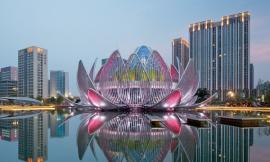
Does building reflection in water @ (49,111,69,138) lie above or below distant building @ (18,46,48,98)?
below

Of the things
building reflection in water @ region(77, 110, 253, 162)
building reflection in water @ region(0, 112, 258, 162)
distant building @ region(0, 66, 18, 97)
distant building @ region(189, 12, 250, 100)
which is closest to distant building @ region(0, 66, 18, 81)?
distant building @ region(0, 66, 18, 97)

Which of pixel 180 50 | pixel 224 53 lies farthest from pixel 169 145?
pixel 180 50

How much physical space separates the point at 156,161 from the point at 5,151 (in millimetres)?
6168

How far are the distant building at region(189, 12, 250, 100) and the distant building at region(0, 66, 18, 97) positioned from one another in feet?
226

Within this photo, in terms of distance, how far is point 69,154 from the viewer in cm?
1129

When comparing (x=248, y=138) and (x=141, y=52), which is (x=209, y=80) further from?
(x=248, y=138)

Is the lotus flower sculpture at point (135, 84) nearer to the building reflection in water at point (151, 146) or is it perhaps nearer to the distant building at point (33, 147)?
the distant building at point (33, 147)

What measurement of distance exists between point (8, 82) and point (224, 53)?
83.9 metres

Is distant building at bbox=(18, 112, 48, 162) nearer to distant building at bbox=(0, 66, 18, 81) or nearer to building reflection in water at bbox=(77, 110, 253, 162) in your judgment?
building reflection in water at bbox=(77, 110, 253, 162)

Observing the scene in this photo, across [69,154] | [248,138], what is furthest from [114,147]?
[248,138]

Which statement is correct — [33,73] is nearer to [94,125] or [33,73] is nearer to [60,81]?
[60,81]

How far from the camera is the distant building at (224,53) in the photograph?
94000 mm

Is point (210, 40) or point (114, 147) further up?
point (210, 40)

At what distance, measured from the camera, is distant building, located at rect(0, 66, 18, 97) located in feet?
386
